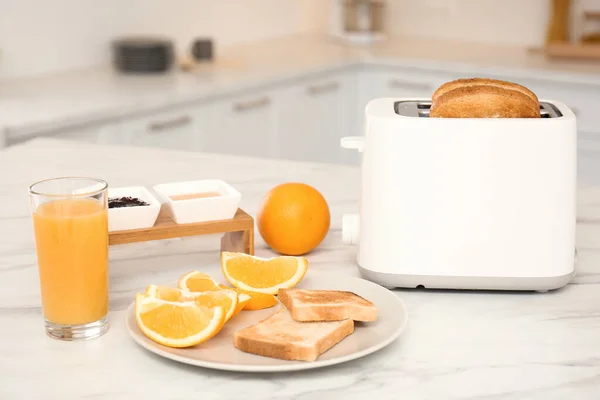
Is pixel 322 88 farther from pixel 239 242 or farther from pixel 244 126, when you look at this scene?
pixel 239 242

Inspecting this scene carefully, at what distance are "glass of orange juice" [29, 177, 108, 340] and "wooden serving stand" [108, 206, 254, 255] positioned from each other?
0.13m

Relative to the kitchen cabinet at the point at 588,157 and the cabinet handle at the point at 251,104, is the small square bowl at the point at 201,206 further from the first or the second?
the kitchen cabinet at the point at 588,157

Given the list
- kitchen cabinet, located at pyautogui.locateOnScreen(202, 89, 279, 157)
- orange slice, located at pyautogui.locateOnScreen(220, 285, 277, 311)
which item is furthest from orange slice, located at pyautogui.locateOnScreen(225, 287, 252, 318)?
kitchen cabinet, located at pyautogui.locateOnScreen(202, 89, 279, 157)

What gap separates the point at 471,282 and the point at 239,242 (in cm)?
32

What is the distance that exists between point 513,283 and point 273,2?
3.51 m

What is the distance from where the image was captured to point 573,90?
3.50 m

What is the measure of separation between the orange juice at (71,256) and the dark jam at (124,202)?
169 millimetres

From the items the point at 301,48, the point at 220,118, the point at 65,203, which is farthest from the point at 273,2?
the point at 65,203

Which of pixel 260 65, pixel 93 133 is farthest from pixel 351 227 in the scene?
pixel 260 65

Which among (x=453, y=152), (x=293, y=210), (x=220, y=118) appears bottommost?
(x=220, y=118)

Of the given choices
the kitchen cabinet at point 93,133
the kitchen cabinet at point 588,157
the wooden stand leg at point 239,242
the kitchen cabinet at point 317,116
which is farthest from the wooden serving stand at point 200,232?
the kitchen cabinet at point 588,157

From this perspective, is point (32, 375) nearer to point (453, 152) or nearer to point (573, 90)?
point (453, 152)

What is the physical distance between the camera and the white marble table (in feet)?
2.92

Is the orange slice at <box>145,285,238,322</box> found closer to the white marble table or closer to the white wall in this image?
the white marble table
